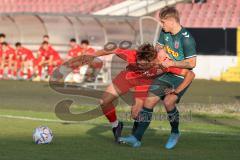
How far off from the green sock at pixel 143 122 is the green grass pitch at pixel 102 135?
0.24 meters

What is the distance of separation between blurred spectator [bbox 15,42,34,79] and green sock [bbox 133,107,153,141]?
20.9 metres

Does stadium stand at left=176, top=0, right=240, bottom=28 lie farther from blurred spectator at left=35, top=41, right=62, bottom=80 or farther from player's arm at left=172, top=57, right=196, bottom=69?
player's arm at left=172, top=57, right=196, bottom=69

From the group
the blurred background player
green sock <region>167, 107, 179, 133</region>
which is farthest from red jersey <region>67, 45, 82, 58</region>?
green sock <region>167, 107, 179, 133</region>

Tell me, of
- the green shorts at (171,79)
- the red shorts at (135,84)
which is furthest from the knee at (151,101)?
the red shorts at (135,84)

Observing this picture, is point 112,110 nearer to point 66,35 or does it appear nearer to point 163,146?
point 163,146

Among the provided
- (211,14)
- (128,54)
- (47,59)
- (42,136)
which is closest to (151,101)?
(128,54)

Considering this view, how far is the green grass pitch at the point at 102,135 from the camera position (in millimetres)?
11508

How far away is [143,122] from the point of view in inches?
498

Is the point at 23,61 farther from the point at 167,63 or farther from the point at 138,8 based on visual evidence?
the point at 167,63

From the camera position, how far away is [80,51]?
100 feet

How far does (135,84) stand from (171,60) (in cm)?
121

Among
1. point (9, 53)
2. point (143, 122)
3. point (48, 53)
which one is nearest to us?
point (143, 122)

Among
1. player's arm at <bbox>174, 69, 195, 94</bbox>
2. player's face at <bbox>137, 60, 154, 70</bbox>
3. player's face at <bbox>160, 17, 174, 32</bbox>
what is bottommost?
player's arm at <bbox>174, 69, 195, 94</bbox>

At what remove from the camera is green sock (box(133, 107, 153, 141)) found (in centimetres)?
1266
